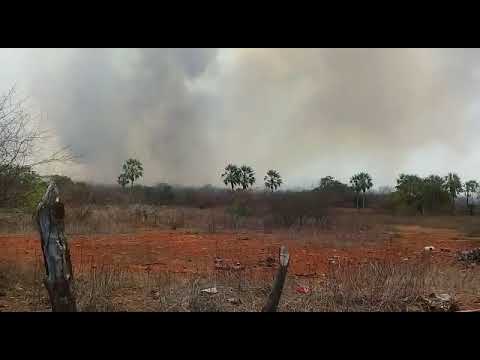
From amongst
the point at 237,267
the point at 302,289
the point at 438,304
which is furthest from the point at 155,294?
the point at 438,304

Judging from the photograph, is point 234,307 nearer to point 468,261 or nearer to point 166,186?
point 468,261

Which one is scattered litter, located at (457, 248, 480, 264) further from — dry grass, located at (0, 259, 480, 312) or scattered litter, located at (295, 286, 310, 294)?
scattered litter, located at (295, 286, 310, 294)

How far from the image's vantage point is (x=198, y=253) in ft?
31.7

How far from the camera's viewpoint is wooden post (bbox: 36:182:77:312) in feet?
11.1

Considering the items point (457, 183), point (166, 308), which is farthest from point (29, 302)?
point (457, 183)

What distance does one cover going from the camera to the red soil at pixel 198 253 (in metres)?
7.74

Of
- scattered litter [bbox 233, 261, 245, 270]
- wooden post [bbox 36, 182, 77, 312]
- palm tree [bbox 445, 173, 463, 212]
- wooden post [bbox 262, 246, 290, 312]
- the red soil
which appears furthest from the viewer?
palm tree [bbox 445, 173, 463, 212]

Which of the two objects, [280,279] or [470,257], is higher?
[280,279]

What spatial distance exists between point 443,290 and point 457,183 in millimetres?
21401

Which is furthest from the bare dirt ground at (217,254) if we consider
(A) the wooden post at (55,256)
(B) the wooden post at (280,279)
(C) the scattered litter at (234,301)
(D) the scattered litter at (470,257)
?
(B) the wooden post at (280,279)

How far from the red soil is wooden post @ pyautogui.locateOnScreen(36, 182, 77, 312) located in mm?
3541

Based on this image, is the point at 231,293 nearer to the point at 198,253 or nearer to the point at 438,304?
the point at 438,304

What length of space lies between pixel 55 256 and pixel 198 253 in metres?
6.40

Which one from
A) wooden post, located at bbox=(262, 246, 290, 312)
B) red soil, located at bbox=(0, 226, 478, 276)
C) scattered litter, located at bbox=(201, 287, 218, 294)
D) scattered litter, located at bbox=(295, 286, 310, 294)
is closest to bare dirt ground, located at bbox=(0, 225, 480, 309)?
red soil, located at bbox=(0, 226, 478, 276)
